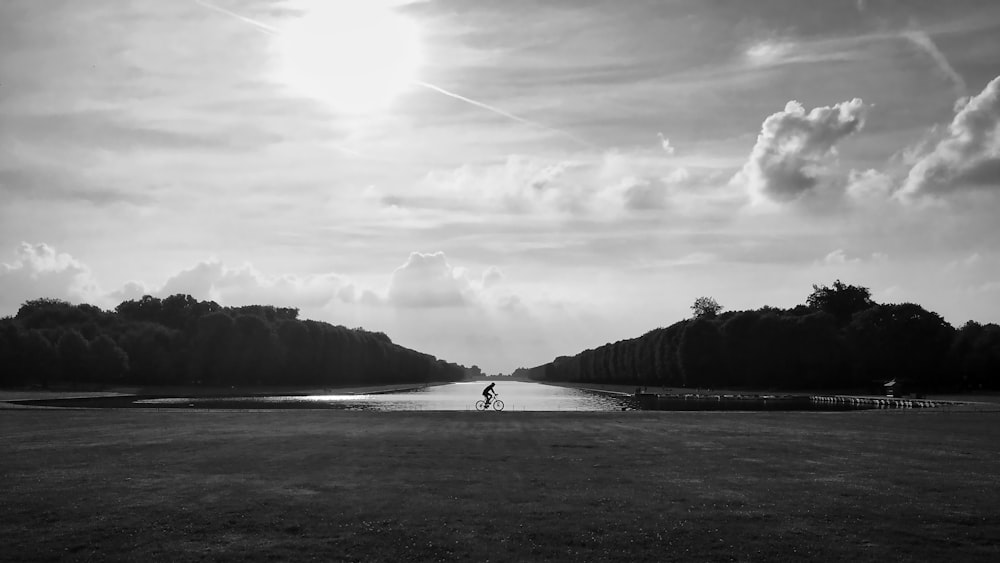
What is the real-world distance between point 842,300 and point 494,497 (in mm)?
182618

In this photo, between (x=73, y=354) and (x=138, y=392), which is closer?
(x=138, y=392)

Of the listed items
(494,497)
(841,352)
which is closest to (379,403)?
(494,497)

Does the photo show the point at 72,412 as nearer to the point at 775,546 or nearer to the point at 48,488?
the point at 48,488

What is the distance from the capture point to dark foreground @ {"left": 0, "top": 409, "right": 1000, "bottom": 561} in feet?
44.6

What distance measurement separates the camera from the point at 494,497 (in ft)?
57.5

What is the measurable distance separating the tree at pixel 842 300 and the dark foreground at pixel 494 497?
160m

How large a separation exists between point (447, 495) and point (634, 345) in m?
165

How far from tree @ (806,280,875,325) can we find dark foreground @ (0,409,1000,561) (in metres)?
160

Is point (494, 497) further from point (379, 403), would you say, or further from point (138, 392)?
point (138, 392)

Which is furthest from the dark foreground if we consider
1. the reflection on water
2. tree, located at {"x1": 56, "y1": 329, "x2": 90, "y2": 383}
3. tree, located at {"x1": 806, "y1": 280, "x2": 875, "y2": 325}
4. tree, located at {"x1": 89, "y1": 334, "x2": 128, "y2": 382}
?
tree, located at {"x1": 806, "y1": 280, "x2": 875, "y2": 325}

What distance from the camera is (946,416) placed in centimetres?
4903

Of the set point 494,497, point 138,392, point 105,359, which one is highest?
point 105,359

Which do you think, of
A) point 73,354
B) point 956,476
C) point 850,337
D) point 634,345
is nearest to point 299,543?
point 956,476

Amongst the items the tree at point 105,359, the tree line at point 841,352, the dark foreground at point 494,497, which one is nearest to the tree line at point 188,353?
the tree at point 105,359
